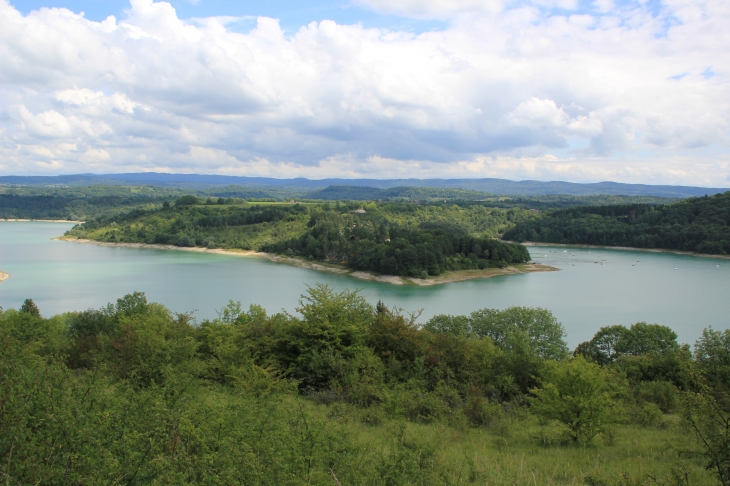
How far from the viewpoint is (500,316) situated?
18047 millimetres

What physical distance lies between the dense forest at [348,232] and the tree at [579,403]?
31.7 m

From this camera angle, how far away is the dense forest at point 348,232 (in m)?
41.8

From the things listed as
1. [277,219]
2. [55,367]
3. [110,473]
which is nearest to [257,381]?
[55,367]

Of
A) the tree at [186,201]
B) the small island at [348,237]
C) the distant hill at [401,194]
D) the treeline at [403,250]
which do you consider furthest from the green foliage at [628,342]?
the distant hill at [401,194]

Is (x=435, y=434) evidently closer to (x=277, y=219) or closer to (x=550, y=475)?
(x=550, y=475)

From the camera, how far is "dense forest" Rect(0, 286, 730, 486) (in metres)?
3.37

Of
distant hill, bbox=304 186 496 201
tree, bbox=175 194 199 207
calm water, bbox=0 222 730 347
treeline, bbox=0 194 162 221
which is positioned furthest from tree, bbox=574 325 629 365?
distant hill, bbox=304 186 496 201

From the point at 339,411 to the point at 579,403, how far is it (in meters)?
3.19

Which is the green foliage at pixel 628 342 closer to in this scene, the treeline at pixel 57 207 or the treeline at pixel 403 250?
the treeline at pixel 403 250

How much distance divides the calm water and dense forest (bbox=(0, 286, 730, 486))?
373 inches

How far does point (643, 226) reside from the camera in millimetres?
60812

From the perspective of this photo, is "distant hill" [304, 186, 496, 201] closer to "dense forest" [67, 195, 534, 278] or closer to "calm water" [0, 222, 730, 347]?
"dense forest" [67, 195, 534, 278]

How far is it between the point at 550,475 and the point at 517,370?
6234 millimetres

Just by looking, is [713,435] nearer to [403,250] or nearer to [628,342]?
[628,342]
